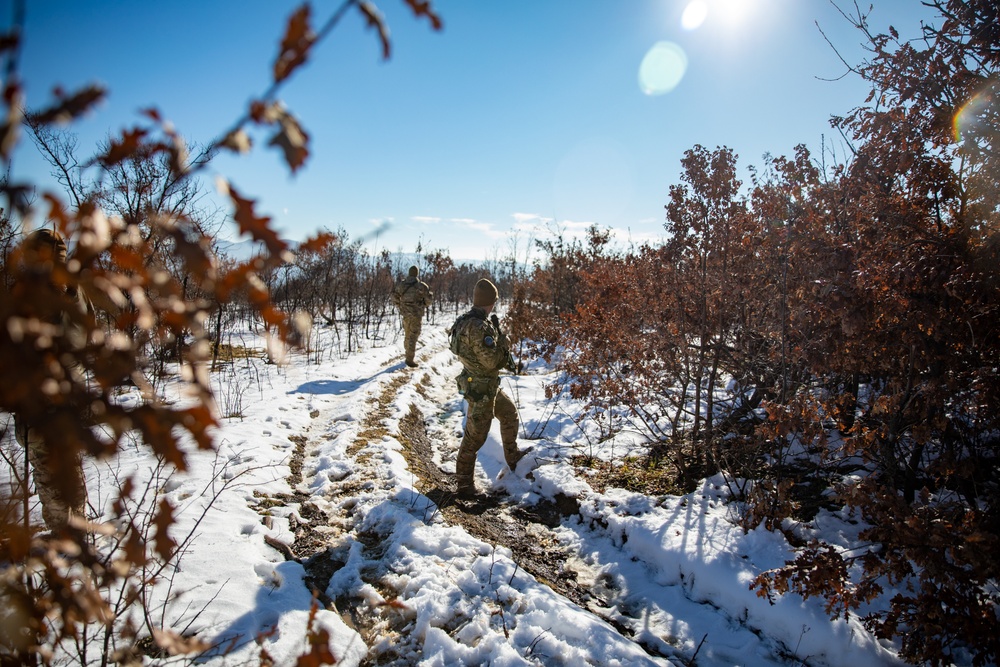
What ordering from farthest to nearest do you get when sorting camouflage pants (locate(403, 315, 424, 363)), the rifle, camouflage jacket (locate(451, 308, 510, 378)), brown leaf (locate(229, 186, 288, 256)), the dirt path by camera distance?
camouflage pants (locate(403, 315, 424, 363)) < the rifle < camouflage jacket (locate(451, 308, 510, 378)) < the dirt path < brown leaf (locate(229, 186, 288, 256))

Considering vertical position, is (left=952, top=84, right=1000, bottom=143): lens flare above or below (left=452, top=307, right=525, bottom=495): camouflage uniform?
above

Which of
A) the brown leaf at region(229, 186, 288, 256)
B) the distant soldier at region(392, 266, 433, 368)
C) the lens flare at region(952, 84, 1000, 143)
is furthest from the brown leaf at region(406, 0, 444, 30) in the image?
the distant soldier at region(392, 266, 433, 368)

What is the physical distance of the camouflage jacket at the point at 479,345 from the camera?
189 inches

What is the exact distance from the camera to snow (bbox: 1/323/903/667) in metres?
2.57

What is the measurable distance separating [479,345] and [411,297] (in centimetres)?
605

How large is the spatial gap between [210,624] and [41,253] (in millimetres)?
2347

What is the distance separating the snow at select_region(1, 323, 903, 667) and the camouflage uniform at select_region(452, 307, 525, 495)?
50cm

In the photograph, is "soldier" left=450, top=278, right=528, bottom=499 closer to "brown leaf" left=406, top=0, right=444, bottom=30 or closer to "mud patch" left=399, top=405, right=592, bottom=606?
"mud patch" left=399, top=405, right=592, bottom=606

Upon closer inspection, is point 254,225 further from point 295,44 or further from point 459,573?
point 459,573

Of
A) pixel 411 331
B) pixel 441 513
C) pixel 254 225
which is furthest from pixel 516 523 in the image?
pixel 411 331

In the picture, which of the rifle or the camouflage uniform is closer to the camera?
the camouflage uniform

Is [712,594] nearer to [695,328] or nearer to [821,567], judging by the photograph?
[821,567]

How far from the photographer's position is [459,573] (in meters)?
3.19

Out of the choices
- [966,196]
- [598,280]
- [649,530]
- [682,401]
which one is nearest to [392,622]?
[649,530]
